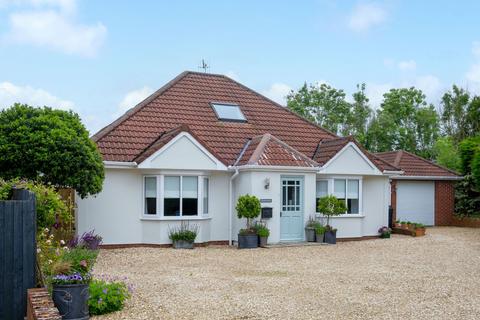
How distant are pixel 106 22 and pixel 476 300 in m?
10.9

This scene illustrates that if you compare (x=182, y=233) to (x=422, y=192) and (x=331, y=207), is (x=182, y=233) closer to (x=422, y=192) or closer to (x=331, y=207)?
(x=331, y=207)

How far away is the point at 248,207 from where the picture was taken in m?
18.3

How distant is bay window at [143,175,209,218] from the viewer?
18.8 meters

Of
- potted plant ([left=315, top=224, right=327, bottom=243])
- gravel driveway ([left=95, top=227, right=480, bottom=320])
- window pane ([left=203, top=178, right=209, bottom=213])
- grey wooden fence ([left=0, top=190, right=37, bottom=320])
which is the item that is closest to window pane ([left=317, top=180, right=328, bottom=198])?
potted plant ([left=315, top=224, right=327, bottom=243])

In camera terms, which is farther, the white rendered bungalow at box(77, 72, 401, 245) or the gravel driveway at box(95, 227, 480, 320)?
the white rendered bungalow at box(77, 72, 401, 245)

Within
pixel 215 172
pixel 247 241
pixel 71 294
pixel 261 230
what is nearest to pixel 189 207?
pixel 215 172

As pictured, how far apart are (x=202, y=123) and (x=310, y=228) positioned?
5.64 metres

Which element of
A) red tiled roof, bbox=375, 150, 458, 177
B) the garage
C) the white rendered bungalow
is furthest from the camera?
red tiled roof, bbox=375, 150, 458, 177

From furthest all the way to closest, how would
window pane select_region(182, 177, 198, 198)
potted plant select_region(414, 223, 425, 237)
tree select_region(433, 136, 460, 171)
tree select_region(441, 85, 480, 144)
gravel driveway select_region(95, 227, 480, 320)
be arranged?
1. tree select_region(441, 85, 480, 144)
2. tree select_region(433, 136, 460, 171)
3. potted plant select_region(414, 223, 425, 237)
4. window pane select_region(182, 177, 198, 198)
5. gravel driveway select_region(95, 227, 480, 320)

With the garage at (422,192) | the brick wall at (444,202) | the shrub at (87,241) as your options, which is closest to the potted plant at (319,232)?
the shrub at (87,241)

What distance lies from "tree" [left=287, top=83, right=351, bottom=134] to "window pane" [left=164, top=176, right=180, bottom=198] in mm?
31838

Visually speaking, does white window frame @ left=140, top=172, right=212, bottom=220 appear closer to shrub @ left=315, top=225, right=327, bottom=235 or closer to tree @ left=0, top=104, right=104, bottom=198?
tree @ left=0, top=104, right=104, bottom=198

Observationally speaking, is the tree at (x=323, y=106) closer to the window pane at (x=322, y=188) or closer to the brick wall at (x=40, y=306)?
the window pane at (x=322, y=188)

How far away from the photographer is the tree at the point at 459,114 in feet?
150
